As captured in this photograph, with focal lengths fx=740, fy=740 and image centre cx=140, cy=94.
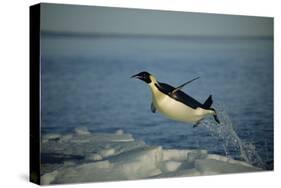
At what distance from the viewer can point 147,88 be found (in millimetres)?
7926

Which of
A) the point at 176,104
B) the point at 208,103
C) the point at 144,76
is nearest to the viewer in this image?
the point at 144,76

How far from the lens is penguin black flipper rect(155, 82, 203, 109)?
8.02 metres

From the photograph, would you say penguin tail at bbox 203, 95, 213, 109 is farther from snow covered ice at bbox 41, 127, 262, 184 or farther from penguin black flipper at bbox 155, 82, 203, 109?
snow covered ice at bbox 41, 127, 262, 184

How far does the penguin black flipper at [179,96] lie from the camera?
802cm

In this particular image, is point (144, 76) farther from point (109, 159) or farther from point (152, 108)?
point (109, 159)

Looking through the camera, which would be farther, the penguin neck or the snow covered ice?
the penguin neck

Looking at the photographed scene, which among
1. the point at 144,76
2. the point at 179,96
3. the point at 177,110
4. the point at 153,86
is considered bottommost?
the point at 177,110

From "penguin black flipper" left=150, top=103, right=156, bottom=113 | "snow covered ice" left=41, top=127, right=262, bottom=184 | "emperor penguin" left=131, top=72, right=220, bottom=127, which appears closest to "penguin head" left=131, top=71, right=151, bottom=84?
"emperor penguin" left=131, top=72, right=220, bottom=127

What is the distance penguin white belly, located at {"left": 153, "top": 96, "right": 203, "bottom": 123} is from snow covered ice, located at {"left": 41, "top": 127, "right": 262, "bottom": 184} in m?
0.36

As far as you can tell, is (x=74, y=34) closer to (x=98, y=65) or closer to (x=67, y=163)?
(x=98, y=65)

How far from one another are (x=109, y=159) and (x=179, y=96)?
1103 millimetres

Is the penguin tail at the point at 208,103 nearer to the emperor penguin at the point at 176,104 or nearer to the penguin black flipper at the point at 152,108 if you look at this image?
the emperor penguin at the point at 176,104

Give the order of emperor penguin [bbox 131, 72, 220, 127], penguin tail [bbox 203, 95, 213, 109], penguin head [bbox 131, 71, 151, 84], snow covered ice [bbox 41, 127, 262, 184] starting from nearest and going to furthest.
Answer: snow covered ice [bbox 41, 127, 262, 184] → penguin head [bbox 131, 71, 151, 84] → emperor penguin [bbox 131, 72, 220, 127] → penguin tail [bbox 203, 95, 213, 109]

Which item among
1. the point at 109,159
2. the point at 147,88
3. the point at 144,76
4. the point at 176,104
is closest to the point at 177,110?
the point at 176,104
